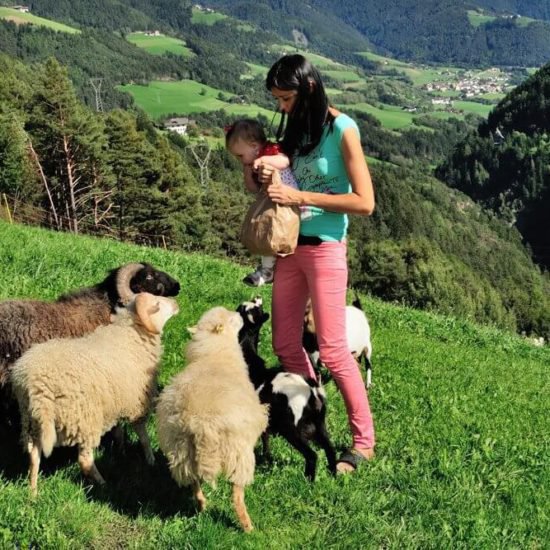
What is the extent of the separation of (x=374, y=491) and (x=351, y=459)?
1.12 ft

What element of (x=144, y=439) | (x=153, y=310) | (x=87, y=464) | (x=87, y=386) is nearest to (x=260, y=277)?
(x=153, y=310)

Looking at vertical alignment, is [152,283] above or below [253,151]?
below

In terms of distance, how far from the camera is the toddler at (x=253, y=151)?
187 inches

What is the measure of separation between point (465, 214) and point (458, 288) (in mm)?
106075

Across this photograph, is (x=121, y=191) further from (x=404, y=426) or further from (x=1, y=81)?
(x=404, y=426)

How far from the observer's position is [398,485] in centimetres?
530

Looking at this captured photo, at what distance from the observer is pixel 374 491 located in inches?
201

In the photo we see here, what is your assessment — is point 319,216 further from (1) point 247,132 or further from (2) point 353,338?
(2) point 353,338

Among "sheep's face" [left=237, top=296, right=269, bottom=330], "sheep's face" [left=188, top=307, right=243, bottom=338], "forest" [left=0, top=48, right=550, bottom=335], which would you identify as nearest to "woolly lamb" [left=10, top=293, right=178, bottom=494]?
"sheep's face" [left=188, top=307, right=243, bottom=338]

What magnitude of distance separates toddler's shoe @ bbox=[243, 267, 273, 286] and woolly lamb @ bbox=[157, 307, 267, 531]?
158 centimetres

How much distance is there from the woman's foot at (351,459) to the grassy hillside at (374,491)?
107 millimetres

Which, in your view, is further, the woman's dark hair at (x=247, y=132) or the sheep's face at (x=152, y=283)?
the sheep's face at (x=152, y=283)

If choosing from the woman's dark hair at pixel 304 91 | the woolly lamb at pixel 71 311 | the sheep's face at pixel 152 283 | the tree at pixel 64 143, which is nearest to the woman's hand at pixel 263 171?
the woman's dark hair at pixel 304 91

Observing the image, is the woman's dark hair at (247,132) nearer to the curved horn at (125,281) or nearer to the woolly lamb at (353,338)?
the curved horn at (125,281)
